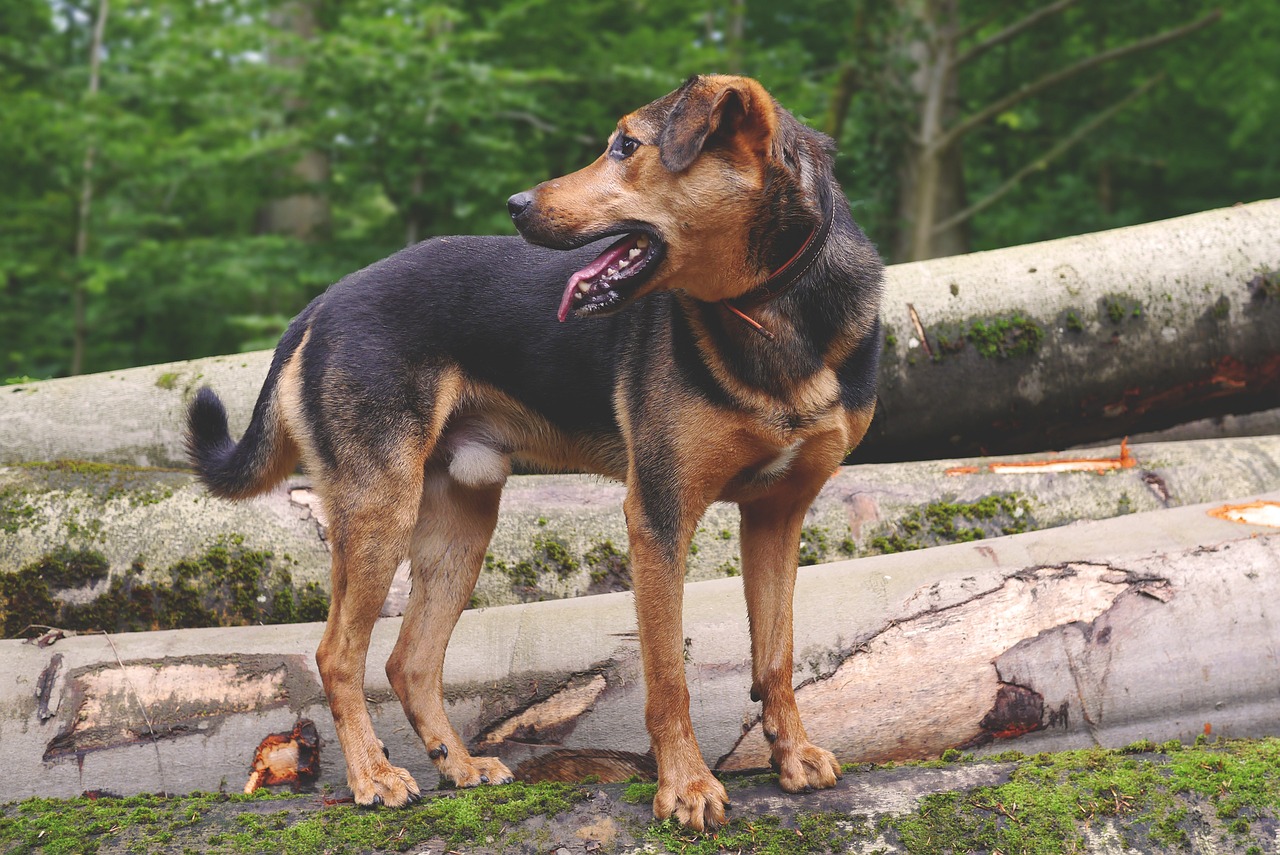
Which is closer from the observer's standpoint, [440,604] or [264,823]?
[264,823]

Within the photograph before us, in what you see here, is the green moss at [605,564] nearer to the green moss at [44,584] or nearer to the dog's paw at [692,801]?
the dog's paw at [692,801]

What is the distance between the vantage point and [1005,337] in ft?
18.9

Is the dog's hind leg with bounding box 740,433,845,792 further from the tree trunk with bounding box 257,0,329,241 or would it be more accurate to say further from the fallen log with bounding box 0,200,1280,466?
the tree trunk with bounding box 257,0,329,241

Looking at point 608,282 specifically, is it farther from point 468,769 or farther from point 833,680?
point 468,769

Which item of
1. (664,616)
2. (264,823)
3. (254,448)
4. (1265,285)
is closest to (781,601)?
(664,616)

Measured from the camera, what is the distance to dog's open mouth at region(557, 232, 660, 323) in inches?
121

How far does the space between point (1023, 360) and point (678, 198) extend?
3305 mm

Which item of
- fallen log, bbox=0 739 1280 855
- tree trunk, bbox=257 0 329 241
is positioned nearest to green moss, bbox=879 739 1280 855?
fallen log, bbox=0 739 1280 855

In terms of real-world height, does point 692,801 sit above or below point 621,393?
below

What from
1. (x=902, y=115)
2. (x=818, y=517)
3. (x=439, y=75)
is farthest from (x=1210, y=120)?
(x=818, y=517)

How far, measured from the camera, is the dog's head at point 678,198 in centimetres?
304

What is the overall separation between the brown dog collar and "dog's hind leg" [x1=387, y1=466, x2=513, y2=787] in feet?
4.50

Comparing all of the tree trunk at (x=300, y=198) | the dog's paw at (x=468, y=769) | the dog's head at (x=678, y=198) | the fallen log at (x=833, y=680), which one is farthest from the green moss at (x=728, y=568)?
the tree trunk at (x=300, y=198)

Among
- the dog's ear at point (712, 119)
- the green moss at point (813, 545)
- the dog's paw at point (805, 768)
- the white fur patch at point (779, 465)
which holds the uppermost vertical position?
the dog's ear at point (712, 119)
